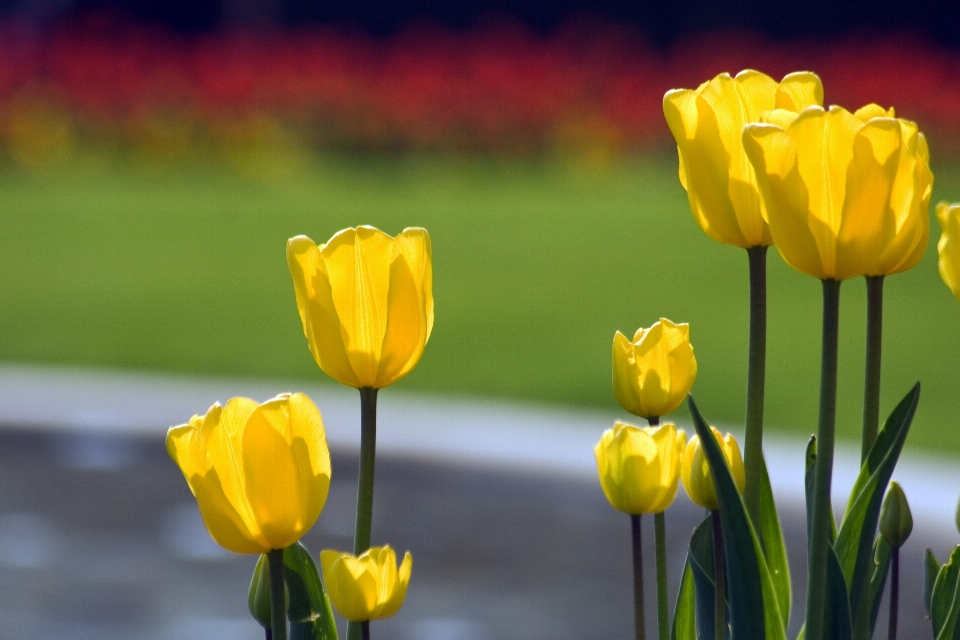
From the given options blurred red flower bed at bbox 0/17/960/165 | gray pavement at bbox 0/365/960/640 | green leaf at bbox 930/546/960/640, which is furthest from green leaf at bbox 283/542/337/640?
blurred red flower bed at bbox 0/17/960/165

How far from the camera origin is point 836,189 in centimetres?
89

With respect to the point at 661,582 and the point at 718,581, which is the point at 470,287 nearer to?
the point at 661,582

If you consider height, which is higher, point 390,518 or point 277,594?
point 277,594

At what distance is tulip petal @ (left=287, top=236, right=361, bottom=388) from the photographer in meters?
0.97

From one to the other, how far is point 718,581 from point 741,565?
8 cm

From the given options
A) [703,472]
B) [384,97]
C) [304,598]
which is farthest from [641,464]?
[384,97]

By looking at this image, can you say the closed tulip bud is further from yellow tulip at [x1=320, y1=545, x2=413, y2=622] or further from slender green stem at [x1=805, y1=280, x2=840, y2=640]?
yellow tulip at [x1=320, y1=545, x2=413, y2=622]

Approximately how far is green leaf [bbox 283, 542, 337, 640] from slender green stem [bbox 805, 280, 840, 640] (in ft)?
1.15

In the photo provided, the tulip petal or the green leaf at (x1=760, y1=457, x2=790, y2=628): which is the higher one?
the tulip petal

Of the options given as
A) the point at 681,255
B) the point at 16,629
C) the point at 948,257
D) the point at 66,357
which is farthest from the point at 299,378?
the point at 948,257

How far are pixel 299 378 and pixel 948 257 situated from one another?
393 cm

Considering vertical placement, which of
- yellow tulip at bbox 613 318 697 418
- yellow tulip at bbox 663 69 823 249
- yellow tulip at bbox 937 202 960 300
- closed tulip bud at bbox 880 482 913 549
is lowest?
closed tulip bud at bbox 880 482 913 549

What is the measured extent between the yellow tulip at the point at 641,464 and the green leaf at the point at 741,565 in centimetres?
11

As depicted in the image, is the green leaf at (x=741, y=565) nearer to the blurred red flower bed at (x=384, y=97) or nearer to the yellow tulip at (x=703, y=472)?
the yellow tulip at (x=703, y=472)
